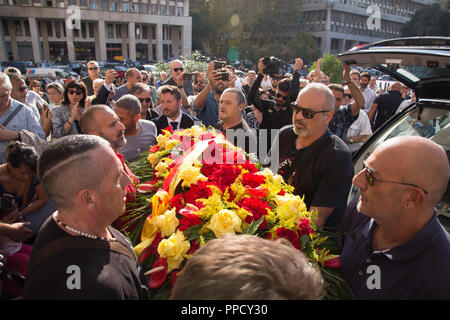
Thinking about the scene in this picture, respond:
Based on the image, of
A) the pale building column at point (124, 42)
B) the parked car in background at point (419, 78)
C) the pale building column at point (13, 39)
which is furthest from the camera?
the pale building column at point (124, 42)

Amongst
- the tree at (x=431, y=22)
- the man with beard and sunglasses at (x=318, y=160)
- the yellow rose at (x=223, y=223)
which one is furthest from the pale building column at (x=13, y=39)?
the yellow rose at (x=223, y=223)

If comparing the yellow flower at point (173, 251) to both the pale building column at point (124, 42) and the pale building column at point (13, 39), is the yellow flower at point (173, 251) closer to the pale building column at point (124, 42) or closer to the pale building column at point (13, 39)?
the pale building column at point (124, 42)

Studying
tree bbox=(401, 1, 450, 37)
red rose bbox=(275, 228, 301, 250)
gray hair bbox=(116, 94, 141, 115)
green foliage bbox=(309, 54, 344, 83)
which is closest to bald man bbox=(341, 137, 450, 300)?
red rose bbox=(275, 228, 301, 250)

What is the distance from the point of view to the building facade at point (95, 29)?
53219 millimetres

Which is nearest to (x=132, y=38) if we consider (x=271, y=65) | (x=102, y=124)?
(x=271, y=65)

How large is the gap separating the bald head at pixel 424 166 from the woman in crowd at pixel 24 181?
3.17 meters

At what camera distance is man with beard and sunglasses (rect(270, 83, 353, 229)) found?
2497 millimetres

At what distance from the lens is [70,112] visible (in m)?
5.06

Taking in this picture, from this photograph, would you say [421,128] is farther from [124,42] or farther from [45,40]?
[45,40]

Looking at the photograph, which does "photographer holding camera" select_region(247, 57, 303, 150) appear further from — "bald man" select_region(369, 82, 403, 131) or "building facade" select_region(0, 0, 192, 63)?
"building facade" select_region(0, 0, 192, 63)

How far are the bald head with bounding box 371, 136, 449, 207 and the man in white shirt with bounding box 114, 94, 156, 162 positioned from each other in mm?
2843

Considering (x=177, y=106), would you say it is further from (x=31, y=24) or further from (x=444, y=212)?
(x=31, y=24)

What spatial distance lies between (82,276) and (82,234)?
0.23 m

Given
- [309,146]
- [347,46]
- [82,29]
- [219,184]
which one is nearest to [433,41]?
[309,146]
